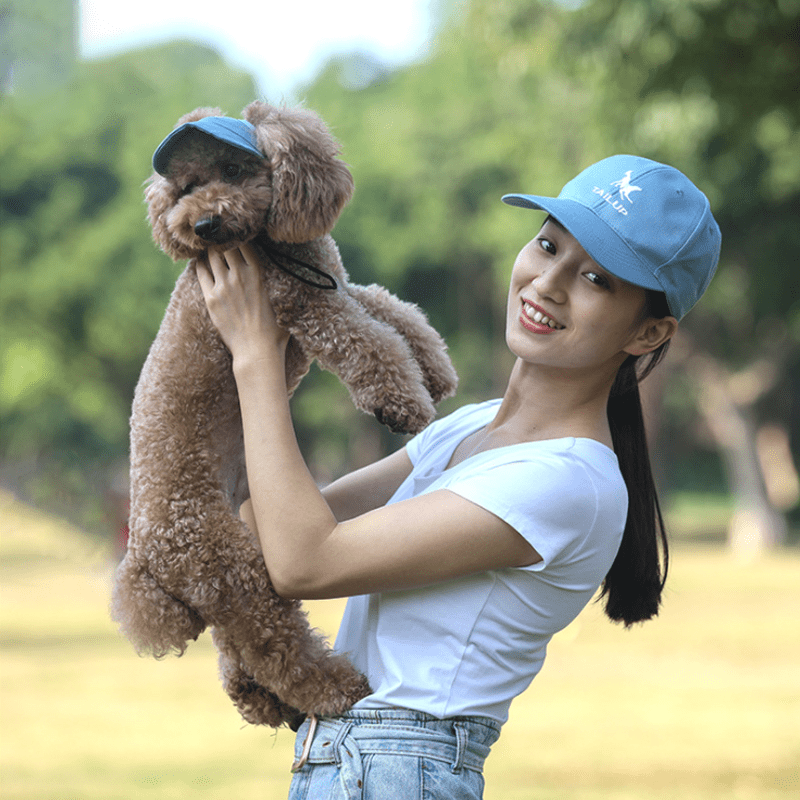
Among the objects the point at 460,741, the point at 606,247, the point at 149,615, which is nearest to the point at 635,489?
the point at 606,247

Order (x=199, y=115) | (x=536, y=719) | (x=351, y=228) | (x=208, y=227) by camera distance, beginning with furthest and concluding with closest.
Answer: (x=351, y=228), (x=536, y=719), (x=199, y=115), (x=208, y=227)

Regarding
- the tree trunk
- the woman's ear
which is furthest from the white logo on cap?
the tree trunk

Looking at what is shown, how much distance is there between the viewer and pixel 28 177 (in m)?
26.8

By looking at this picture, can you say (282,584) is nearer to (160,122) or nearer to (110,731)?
(110,731)

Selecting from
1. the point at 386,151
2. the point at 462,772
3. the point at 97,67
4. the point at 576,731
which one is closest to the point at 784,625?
the point at 576,731

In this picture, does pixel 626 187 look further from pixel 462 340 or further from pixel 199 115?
pixel 462 340

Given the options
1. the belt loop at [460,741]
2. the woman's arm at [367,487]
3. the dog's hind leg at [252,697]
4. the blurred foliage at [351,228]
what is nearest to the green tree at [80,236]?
the blurred foliage at [351,228]

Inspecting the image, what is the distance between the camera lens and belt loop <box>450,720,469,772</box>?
2016mm

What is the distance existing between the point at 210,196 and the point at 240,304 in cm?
21

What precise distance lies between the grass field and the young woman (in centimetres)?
216

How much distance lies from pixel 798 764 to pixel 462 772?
656cm

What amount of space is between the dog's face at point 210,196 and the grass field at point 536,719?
2626mm

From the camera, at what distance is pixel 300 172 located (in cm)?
213

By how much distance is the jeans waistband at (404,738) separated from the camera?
1996mm
